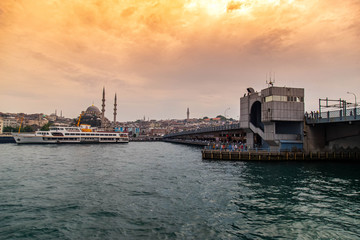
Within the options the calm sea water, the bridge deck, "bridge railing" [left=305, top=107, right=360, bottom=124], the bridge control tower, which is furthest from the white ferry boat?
"bridge railing" [left=305, top=107, right=360, bottom=124]

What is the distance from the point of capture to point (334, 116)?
139ft

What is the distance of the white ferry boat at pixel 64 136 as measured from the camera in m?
102

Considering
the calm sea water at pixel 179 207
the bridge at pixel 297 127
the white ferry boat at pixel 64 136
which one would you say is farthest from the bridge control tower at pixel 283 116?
the white ferry boat at pixel 64 136

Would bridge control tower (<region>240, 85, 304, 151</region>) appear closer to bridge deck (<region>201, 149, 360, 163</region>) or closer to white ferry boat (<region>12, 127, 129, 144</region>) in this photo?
bridge deck (<region>201, 149, 360, 163</region>)

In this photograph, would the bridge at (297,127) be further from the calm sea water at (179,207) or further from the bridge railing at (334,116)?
the calm sea water at (179,207)

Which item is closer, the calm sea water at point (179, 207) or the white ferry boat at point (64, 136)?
the calm sea water at point (179, 207)

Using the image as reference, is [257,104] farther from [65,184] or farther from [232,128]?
[65,184]

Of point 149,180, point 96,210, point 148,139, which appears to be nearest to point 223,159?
point 149,180

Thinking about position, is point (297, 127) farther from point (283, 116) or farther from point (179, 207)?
point (179, 207)

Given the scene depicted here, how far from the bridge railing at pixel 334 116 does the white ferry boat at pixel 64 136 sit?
322 feet

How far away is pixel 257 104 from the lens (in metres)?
57.0

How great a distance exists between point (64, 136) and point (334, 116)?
104 m

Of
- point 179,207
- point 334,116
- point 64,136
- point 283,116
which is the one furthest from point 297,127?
point 64,136

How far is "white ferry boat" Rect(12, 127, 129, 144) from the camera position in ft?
335
